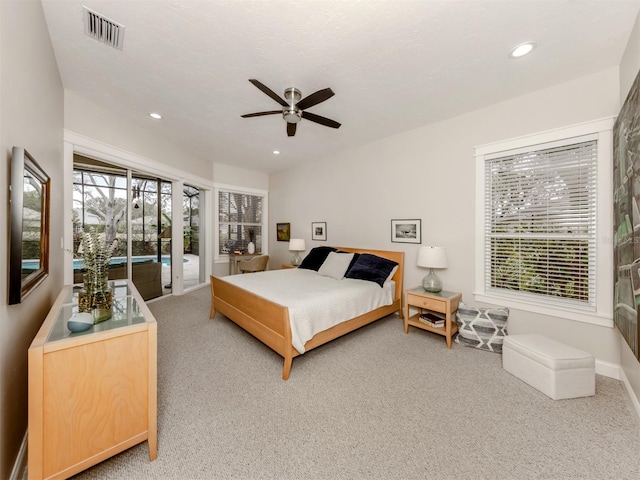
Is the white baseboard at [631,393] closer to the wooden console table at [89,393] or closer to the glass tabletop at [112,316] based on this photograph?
the wooden console table at [89,393]

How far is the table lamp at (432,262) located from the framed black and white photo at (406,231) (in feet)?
1.53

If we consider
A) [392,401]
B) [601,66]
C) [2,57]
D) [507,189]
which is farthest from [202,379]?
[601,66]

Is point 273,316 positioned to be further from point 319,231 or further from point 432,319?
point 319,231

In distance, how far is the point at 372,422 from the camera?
1689 mm

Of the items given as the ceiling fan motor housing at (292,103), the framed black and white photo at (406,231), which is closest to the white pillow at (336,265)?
the framed black and white photo at (406,231)

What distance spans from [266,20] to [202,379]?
9.35 feet

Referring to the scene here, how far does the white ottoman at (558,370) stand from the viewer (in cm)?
191

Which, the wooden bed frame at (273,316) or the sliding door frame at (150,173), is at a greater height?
the sliding door frame at (150,173)

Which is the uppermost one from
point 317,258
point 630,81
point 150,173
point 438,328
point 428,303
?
point 630,81

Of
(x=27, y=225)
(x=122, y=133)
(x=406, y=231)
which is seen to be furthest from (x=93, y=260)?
(x=406, y=231)

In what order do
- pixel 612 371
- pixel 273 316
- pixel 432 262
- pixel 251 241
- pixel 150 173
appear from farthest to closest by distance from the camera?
pixel 251 241, pixel 150 173, pixel 432 262, pixel 273 316, pixel 612 371

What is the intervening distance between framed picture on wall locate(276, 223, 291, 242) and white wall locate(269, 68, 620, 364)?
2.17 feet

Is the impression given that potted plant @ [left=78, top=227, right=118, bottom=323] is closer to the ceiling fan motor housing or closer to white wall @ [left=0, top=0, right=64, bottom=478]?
white wall @ [left=0, top=0, right=64, bottom=478]

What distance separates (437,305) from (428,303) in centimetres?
11
